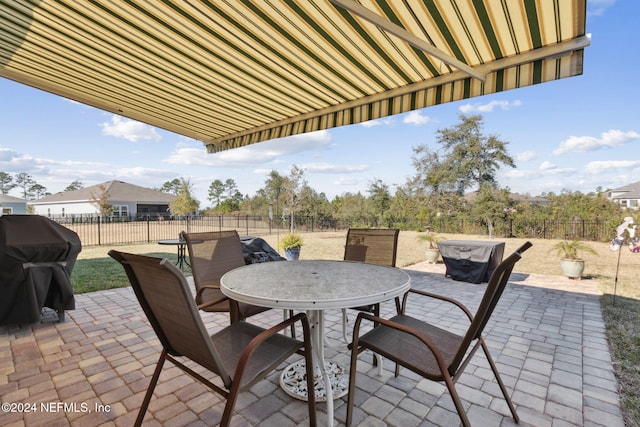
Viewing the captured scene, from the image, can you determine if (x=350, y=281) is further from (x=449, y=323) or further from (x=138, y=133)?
(x=138, y=133)

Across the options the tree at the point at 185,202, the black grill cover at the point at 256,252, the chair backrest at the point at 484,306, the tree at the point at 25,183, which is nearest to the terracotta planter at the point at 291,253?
the black grill cover at the point at 256,252

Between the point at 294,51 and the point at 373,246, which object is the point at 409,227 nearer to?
the point at 373,246

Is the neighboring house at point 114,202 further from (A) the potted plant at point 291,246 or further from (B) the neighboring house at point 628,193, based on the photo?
(B) the neighboring house at point 628,193

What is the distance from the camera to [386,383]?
2.14 m

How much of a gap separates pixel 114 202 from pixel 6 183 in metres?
31.9

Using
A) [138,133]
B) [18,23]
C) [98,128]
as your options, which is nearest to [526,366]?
[18,23]

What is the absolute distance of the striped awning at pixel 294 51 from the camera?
1.85 m

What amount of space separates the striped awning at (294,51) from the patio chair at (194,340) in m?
1.64

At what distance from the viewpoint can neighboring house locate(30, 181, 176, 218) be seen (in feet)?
94.5

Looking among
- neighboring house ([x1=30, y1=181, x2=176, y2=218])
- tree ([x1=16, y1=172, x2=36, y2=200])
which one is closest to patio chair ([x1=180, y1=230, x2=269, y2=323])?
neighboring house ([x1=30, y1=181, x2=176, y2=218])

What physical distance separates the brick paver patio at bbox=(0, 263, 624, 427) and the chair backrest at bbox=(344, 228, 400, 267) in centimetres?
84

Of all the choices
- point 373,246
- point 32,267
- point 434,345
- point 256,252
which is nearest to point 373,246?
point 373,246

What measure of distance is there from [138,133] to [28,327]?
32946 mm

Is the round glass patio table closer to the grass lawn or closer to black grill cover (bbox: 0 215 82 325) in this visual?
the grass lawn
